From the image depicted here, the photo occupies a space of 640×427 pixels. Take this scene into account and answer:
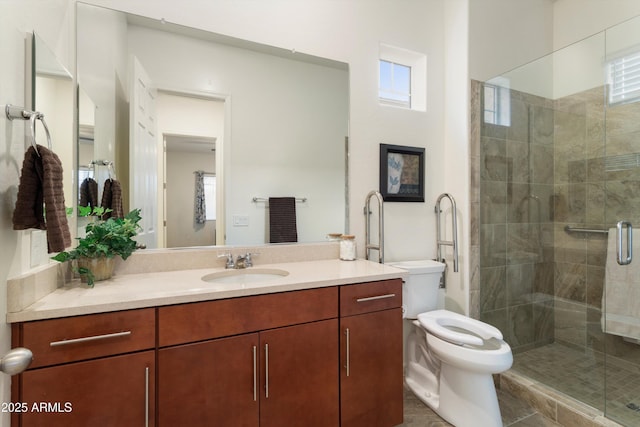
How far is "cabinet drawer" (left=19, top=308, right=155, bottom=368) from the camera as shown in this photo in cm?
89

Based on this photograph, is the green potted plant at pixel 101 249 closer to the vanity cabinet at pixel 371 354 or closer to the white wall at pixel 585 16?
the vanity cabinet at pixel 371 354

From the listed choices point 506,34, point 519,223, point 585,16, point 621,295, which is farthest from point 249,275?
point 585,16

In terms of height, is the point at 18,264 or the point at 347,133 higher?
the point at 347,133

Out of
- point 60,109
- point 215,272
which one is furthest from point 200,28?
point 215,272

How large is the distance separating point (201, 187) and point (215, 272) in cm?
48

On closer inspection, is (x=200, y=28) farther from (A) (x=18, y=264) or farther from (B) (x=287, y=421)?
(B) (x=287, y=421)

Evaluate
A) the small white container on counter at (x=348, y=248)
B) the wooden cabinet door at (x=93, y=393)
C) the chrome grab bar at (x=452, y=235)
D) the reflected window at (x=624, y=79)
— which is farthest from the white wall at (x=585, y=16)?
the wooden cabinet door at (x=93, y=393)

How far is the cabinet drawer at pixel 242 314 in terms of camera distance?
1055 mm

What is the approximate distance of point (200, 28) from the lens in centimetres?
159

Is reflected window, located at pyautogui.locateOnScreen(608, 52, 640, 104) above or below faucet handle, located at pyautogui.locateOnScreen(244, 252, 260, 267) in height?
above

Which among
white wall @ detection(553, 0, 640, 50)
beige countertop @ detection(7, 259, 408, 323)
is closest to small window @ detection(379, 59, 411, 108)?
beige countertop @ detection(7, 259, 408, 323)

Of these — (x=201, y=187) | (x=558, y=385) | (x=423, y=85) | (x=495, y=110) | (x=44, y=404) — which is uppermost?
(x=423, y=85)

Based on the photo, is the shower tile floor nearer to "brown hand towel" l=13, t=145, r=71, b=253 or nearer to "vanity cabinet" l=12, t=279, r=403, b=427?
"vanity cabinet" l=12, t=279, r=403, b=427

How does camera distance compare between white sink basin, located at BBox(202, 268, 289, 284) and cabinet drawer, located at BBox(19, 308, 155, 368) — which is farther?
white sink basin, located at BBox(202, 268, 289, 284)
